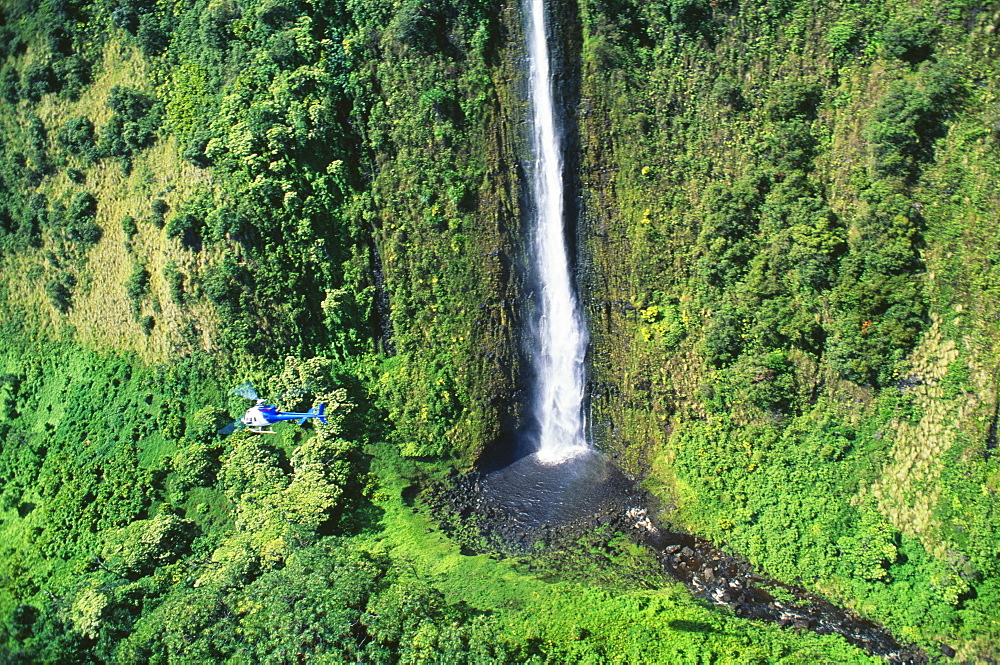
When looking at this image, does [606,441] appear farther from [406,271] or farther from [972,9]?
[972,9]

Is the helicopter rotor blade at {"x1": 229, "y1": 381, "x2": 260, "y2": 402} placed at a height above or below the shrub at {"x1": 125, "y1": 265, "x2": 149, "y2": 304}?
below

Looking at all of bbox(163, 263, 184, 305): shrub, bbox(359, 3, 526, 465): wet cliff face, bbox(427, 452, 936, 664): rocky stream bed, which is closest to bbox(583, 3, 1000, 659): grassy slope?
bbox(427, 452, 936, 664): rocky stream bed

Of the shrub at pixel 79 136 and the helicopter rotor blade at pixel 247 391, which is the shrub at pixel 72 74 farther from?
the helicopter rotor blade at pixel 247 391

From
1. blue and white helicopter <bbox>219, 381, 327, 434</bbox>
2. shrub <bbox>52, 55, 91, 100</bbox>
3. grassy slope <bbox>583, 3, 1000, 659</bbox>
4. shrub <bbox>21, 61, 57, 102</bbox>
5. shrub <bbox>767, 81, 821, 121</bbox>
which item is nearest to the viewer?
grassy slope <bbox>583, 3, 1000, 659</bbox>

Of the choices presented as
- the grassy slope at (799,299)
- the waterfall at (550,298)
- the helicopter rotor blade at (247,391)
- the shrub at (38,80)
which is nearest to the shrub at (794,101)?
the grassy slope at (799,299)

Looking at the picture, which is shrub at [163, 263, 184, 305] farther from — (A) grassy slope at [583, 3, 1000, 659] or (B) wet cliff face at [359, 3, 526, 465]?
(A) grassy slope at [583, 3, 1000, 659]

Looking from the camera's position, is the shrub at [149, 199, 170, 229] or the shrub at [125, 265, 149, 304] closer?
the shrub at [149, 199, 170, 229]
